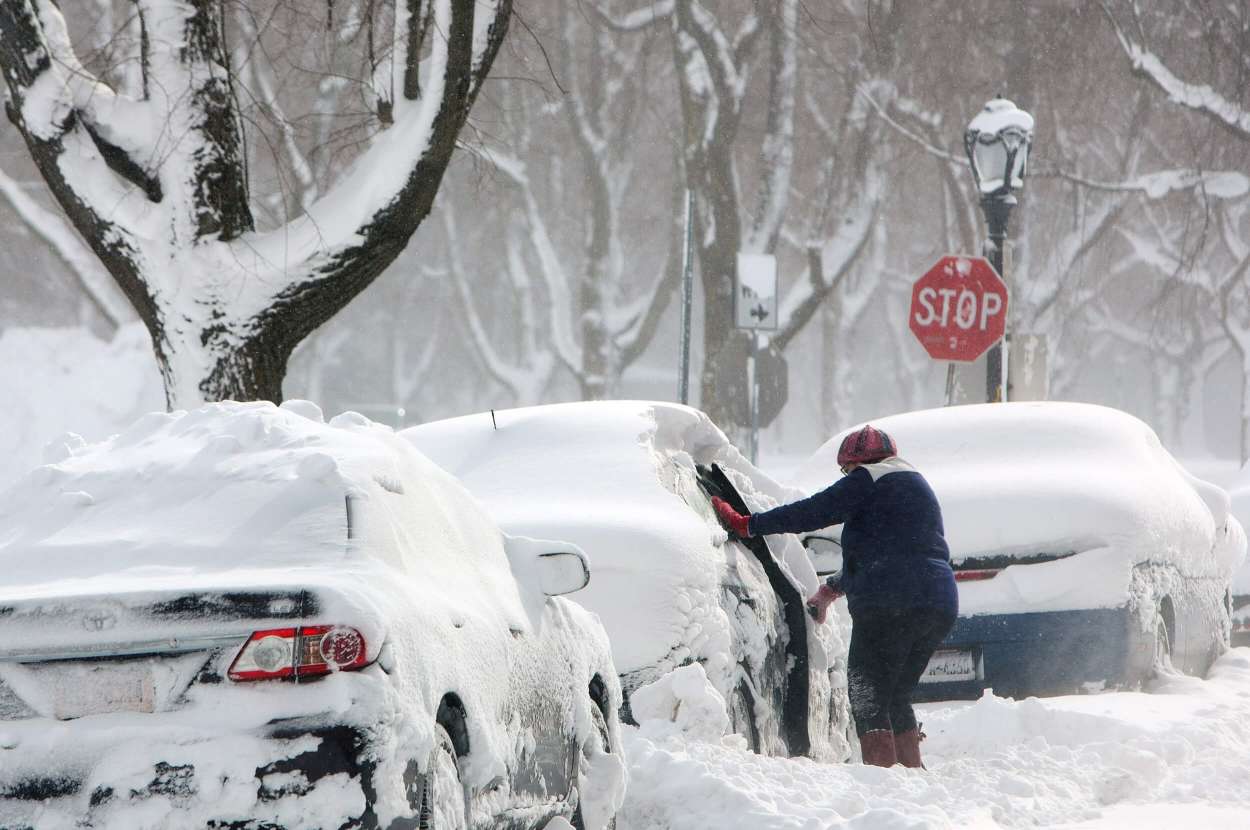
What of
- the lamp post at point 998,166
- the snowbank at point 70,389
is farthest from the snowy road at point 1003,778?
the snowbank at point 70,389

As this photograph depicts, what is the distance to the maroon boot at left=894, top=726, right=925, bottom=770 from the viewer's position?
23.0 feet

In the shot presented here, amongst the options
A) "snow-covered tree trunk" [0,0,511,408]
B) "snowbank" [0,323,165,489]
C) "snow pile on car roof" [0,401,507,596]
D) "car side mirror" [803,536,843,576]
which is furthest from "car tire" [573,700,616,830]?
"snowbank" [0,323,165,489]

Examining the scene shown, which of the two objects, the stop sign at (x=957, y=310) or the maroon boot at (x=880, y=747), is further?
the stop sign at (x=957, y=310)

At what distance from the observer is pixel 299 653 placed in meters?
3.45

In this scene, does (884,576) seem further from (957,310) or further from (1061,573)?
(957,310)

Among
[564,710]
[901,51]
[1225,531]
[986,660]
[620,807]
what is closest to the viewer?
[564,710]

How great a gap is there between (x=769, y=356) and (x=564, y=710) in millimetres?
14875

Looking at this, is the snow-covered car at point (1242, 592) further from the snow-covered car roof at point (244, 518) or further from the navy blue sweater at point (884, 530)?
the snow-covered car roof at point (244, 518)

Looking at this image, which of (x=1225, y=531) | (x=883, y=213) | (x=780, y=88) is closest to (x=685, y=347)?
(x=1225, y=531)

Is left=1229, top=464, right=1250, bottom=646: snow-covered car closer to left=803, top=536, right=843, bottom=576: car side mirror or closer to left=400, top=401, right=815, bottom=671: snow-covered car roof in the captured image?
left=803, top=536, right=843, bottom=576: car side mirror

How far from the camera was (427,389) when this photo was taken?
61.7 meters

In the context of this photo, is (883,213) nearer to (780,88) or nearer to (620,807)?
(780,88)

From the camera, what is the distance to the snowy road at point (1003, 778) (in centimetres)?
543

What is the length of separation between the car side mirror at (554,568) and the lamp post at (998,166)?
10.00 metres
